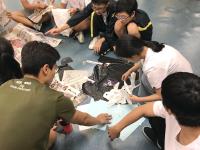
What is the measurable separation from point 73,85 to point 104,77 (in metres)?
0.25

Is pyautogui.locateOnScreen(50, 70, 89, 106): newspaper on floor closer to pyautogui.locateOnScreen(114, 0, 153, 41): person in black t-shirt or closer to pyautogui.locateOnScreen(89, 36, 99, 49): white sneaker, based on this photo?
pyautogui.locateOnScreen(89, 36, 99, 49): white sneaker

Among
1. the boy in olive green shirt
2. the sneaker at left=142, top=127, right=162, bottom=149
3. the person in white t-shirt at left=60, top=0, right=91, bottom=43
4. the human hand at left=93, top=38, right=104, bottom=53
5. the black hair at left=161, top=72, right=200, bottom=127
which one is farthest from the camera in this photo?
the person in white t-shirt at left=60, top=0, right=91, bottom=43

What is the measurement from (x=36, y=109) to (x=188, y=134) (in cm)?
67

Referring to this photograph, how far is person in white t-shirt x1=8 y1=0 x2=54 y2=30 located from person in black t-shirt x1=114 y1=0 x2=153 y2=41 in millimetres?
940

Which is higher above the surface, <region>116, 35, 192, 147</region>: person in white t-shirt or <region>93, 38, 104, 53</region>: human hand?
<region>116, 35, 192, 147</region>: person in white t-shirt

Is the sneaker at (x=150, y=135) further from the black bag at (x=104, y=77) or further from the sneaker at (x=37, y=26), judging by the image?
the sneaker at (x=37, y=26)

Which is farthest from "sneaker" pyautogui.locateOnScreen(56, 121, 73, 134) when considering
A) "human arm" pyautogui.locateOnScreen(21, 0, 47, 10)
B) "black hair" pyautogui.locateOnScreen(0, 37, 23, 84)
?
"human arm" pyautogui.locateOnScreen(21, 0, 47, 10)

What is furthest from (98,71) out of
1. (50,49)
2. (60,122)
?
(50,49)

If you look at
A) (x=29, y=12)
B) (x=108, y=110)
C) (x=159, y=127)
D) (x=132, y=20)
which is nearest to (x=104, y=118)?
(x=108, y=110)

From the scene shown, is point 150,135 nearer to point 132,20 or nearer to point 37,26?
point 132,20

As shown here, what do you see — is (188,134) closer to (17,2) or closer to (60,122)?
(60,122)

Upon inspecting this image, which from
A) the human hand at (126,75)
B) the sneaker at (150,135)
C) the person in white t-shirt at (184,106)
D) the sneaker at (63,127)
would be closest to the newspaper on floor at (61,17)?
the human hand at (126,75)

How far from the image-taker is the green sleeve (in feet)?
4.99

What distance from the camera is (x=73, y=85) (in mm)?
2445
